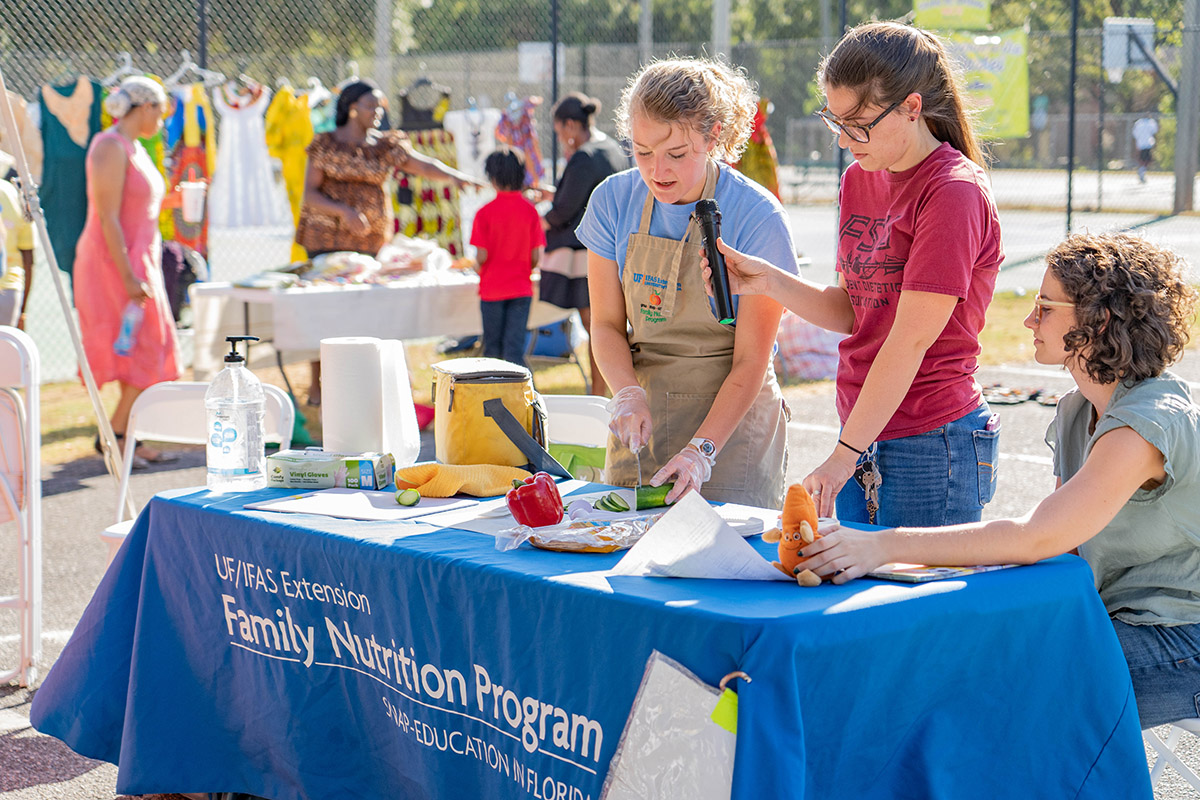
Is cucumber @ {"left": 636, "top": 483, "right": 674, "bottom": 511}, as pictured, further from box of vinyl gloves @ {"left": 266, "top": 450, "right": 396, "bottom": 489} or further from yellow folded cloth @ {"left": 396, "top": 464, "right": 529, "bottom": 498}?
box of vinyl gloves @ {"left": 266, "top": 450, "right": 396, "bottom": 489}

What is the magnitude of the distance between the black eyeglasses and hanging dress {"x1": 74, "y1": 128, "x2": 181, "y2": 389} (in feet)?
13.9

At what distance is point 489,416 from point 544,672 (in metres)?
0.85

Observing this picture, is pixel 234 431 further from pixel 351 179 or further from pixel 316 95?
pixel 316 95

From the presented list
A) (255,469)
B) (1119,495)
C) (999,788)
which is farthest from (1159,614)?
(255,469)

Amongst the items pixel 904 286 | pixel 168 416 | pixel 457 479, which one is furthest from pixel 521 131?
pixel 904 286

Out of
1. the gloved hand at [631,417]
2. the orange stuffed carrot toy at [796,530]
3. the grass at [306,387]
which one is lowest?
the grass at [306,387]

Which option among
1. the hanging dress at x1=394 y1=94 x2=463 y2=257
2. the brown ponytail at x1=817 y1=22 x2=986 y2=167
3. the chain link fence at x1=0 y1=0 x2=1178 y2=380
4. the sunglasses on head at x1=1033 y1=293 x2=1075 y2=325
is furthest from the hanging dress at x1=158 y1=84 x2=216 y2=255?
the sunglasses on head at x1=1033 y1=293 x2=1075 y2=325

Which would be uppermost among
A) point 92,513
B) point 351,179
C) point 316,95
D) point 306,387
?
point 316,95

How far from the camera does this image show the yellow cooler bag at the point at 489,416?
8.50 ft

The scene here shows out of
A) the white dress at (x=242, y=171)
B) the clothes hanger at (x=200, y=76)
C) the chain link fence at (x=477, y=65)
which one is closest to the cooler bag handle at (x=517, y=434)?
the chain link fence at (x=477, y=65)

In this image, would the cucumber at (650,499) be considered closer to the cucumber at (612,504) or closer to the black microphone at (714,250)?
the cucumber at (612,504)

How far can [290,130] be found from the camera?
9.38m

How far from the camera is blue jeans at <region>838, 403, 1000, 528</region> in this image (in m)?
2.34

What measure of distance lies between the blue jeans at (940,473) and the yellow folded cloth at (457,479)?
741mm
